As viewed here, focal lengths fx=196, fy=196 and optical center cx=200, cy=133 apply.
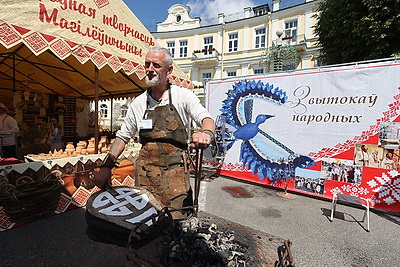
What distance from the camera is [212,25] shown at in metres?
22.9

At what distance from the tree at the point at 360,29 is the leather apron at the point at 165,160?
26.3ft

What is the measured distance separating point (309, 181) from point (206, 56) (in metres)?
20.9

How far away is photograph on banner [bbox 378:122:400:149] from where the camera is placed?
362 centimetres

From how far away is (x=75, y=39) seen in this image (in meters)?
3.31

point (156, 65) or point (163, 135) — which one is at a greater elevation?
point (156, 65)

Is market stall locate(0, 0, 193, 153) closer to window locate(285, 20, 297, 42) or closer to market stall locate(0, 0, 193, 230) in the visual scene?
market stall locate(0, 0, 193, 230)

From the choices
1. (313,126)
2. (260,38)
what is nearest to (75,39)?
(313,126)

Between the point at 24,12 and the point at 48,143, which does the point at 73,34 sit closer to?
the point at 24,12

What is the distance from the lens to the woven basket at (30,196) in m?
2.82

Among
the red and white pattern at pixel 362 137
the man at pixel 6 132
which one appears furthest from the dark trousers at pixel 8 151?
the red and white pattern at pixel 362 137

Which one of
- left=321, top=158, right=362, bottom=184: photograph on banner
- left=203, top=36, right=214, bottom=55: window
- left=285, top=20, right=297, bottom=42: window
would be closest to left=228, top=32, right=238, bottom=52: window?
left=203, top=36, right=214, bottom=55: window

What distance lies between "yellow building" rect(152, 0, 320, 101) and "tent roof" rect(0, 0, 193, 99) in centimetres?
1671

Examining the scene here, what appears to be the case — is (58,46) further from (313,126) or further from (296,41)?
(296,41)

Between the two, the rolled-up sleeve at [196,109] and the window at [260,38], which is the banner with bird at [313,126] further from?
the window at [260,38]
